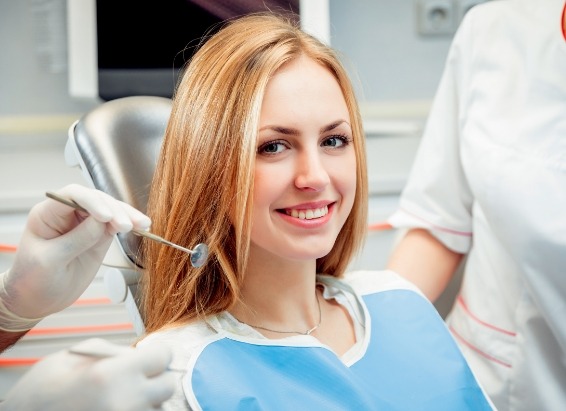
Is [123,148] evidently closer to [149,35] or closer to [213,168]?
[213,168]

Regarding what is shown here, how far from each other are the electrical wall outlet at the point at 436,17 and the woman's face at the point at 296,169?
1057 millimetres

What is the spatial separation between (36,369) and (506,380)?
956 mm

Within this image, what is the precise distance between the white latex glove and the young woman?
226mm

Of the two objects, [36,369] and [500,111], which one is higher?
[500,111]

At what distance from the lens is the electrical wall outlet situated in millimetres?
2008

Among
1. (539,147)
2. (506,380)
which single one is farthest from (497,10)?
(506,380)

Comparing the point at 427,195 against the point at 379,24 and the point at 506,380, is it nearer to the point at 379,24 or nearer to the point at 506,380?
the point at 506,380

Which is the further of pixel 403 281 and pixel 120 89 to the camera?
pixel 120 89

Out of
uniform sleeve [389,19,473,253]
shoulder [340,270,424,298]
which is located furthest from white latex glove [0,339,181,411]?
uniform sleeve [389,19,473,253]

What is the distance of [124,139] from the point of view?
49.2 inches

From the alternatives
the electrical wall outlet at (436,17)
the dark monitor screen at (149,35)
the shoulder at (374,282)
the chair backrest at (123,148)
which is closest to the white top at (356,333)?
the shoulder at (374,282)

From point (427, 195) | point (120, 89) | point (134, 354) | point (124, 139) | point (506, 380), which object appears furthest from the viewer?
point (120, 89)

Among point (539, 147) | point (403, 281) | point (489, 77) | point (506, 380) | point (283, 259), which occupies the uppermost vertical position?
point (489, 77)

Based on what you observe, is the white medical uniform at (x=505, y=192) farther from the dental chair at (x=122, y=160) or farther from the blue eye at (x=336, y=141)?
the dental chair at (x=122, y=160)
